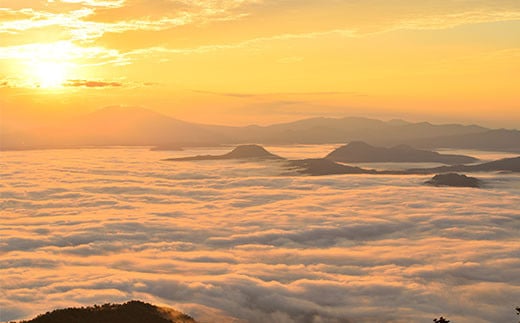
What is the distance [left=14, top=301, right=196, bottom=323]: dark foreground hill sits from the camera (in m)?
53.3

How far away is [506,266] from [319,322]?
1589 inches

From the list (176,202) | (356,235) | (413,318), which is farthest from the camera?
(176,202)

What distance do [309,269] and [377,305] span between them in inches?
742

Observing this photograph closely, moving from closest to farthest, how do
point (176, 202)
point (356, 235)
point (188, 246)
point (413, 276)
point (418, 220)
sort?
point (413, 276) < point (188, 246) < point (356, 235) < point (418, 220) < point (176, 202)

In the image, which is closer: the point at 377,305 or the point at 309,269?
the point at 377,305

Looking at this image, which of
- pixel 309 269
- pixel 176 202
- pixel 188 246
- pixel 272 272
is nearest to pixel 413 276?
pixel 309 269

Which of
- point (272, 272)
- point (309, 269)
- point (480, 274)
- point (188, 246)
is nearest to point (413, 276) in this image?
point (480, 274)

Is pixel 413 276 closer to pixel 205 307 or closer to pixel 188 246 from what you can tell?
pixel 205 307

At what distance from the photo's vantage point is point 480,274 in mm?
87688

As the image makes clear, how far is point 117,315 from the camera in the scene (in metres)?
57.4

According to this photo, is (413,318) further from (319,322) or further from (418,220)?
(418,220)

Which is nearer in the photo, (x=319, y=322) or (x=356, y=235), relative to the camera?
(x=319, y=322)

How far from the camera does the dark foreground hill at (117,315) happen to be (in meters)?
53.3

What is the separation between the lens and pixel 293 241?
11244 cm
